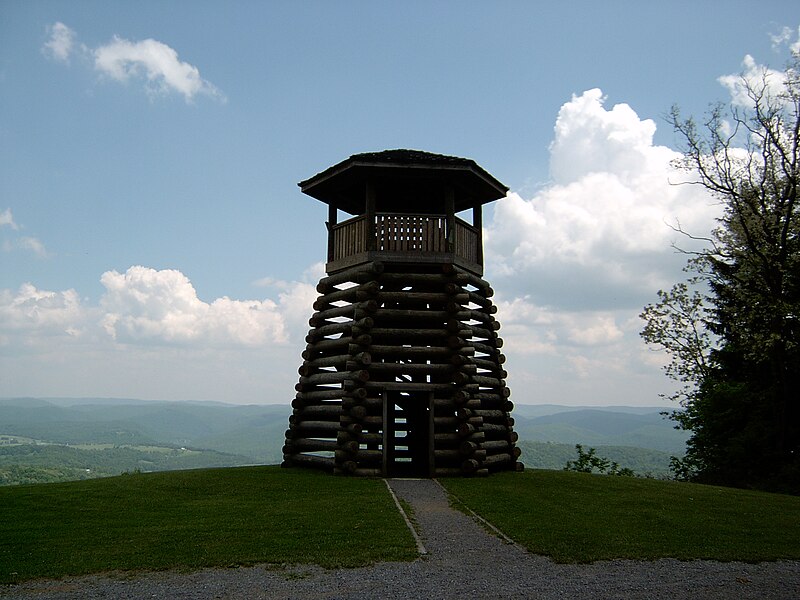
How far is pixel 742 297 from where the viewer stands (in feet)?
84.7

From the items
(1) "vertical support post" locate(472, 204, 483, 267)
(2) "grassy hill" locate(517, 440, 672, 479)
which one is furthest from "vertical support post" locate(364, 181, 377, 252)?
(2) "grassy hill" locate(517, 440, 672, 479)

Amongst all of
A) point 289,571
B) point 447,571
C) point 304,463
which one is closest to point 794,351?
point 304,463

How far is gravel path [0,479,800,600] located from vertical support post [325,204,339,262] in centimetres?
1331

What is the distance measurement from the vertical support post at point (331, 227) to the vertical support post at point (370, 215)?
2.17 metres

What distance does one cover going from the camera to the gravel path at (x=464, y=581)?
27.9 feet

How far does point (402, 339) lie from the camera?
789 inches

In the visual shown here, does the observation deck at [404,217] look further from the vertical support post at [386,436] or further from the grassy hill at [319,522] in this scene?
the grassy hill at [319,522]

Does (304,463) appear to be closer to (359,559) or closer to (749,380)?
(359,559)

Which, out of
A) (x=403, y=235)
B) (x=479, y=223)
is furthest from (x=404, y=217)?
(x=479, y=223)

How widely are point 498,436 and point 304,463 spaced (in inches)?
259

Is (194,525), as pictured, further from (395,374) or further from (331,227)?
(331,227)

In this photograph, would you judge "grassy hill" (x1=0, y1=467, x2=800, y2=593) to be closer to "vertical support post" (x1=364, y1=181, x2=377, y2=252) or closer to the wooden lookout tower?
the wooden lookout tower

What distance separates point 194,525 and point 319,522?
241cm

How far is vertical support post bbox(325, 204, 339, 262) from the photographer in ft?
73.0
